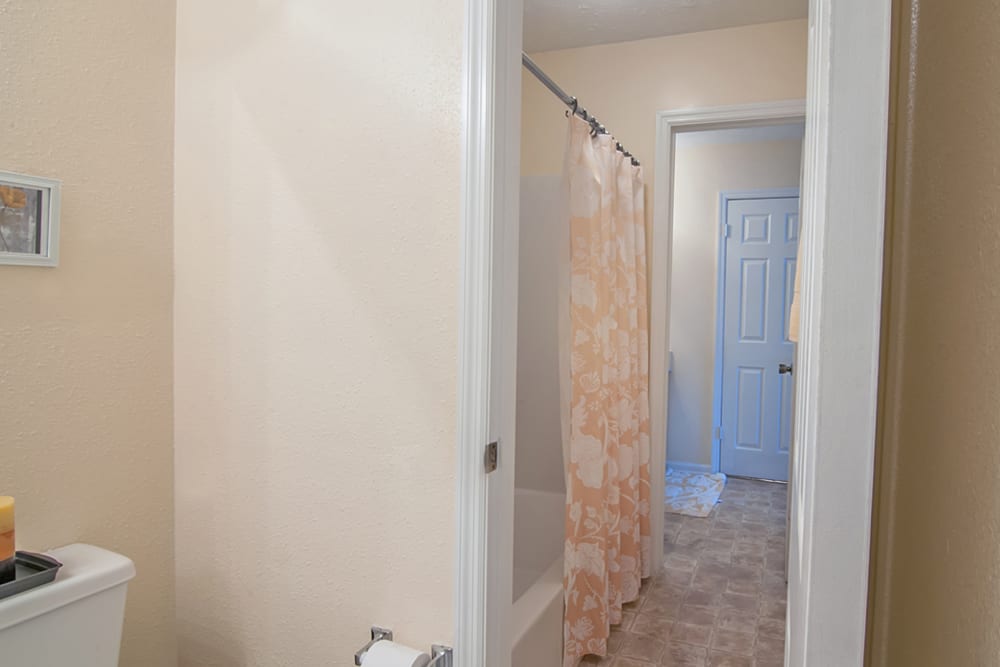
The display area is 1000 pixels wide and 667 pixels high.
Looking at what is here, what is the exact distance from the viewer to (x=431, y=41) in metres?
1.29

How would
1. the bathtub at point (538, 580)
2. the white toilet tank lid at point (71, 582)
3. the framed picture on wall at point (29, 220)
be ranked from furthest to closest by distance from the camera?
the bathtub at point (538, 580), the framed picture on wall at point (29, 220), the white toilet tank lid at point (71, 582)

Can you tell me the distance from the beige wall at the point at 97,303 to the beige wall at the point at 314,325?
0.18ft

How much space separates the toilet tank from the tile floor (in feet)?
6.07

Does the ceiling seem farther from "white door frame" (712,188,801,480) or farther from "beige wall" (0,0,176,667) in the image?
"white door frame" (712,188,801,480)

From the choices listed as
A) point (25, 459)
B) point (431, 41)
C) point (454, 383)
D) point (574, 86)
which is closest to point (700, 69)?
point (574, 86)

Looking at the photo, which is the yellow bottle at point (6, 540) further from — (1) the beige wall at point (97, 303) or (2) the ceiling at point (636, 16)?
(2) the ceiling at point (636, 16)

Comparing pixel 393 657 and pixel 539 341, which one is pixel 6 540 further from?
pixel 539 341

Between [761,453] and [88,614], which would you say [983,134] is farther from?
[761,453]

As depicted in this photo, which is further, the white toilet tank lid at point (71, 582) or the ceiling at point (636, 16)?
the ceiling at point (636, 16)

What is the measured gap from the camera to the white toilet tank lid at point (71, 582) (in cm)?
100

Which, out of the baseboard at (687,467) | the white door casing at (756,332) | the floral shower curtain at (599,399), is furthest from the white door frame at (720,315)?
the floral shower curtain at (599,399)

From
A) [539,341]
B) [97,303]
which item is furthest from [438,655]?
[539,341]

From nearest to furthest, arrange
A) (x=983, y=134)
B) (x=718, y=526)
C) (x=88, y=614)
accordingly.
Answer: (x=983, y=134) → (x=88, y=614) → (x=718, y=526)

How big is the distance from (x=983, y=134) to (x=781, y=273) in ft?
15.4
